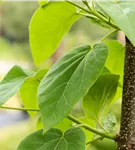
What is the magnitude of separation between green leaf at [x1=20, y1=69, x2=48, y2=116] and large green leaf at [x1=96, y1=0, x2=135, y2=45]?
0.44 ft

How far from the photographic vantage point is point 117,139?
44cm

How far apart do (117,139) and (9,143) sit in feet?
13.5

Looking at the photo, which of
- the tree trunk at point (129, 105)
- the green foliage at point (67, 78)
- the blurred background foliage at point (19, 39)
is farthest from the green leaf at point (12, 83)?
the blurred background foliage at point (19, 39)

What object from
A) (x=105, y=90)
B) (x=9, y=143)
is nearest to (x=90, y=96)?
(x=105, y=90)

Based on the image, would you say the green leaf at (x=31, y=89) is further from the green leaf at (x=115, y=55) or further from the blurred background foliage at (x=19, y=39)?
the blurred background foliage at (x=19, y=39)

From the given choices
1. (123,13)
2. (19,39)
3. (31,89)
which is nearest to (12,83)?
(31,89)

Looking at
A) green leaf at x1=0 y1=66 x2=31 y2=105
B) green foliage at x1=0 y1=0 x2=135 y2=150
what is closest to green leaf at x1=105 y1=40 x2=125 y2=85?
green foliage at x1=0 y1=0 x2=135 y2=150

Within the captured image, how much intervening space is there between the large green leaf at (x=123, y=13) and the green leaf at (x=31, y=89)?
13 centimetres

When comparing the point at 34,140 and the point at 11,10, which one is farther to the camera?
the point at 11,10

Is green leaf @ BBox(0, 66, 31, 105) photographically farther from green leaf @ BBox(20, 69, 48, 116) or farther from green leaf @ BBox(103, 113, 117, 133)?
green leaf @ BBox(103, 113, 117, 133)

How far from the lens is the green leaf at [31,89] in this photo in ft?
1.51

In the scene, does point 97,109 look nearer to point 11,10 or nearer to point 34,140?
point 34,140

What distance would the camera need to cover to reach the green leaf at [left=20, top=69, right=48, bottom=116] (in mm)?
459

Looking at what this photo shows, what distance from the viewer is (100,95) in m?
0.46
